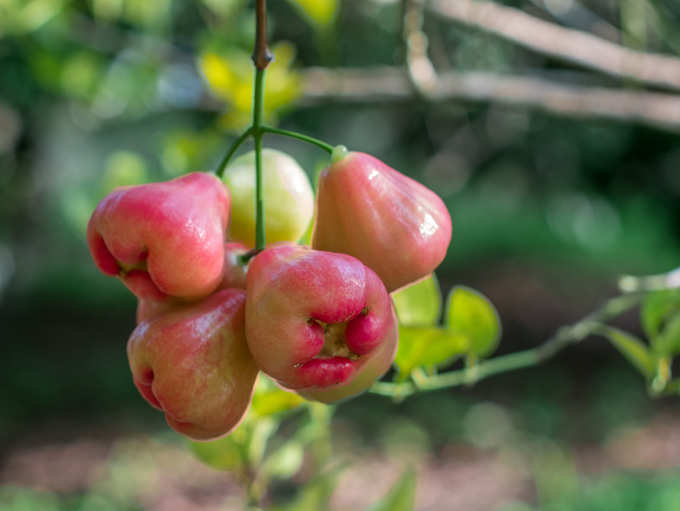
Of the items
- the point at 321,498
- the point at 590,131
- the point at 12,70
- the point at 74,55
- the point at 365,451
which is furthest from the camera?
the point at 590,131

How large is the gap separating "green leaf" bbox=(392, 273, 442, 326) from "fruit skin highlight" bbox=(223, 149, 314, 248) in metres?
0.08

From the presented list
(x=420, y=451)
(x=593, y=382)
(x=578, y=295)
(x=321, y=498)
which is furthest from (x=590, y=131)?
(x=321, y=498)

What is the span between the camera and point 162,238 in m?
0.32

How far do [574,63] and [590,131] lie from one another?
4.09m

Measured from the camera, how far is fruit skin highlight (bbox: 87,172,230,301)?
32 cm

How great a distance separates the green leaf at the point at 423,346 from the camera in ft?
1.31

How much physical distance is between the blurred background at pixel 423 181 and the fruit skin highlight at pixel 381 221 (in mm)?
285

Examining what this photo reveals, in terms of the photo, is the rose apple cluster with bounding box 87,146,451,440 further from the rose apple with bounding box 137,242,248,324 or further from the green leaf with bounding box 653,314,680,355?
the green leaf with bounding box 653,314,680,355

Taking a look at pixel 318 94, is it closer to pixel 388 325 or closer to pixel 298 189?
pixel 298 189

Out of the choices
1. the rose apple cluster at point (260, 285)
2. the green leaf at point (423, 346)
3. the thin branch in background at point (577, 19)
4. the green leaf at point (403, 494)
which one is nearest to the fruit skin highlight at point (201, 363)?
the rose apple cluster at point (260, 285)

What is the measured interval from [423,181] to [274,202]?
134 inches

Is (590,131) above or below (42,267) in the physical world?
above

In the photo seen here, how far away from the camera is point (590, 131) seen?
4648 millimetres

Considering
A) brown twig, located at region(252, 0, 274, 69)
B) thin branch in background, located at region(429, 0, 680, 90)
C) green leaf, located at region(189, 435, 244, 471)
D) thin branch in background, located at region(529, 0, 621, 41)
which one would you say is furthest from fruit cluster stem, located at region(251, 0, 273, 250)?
thin branch in background, located at region(529, 0, 621, 41)
